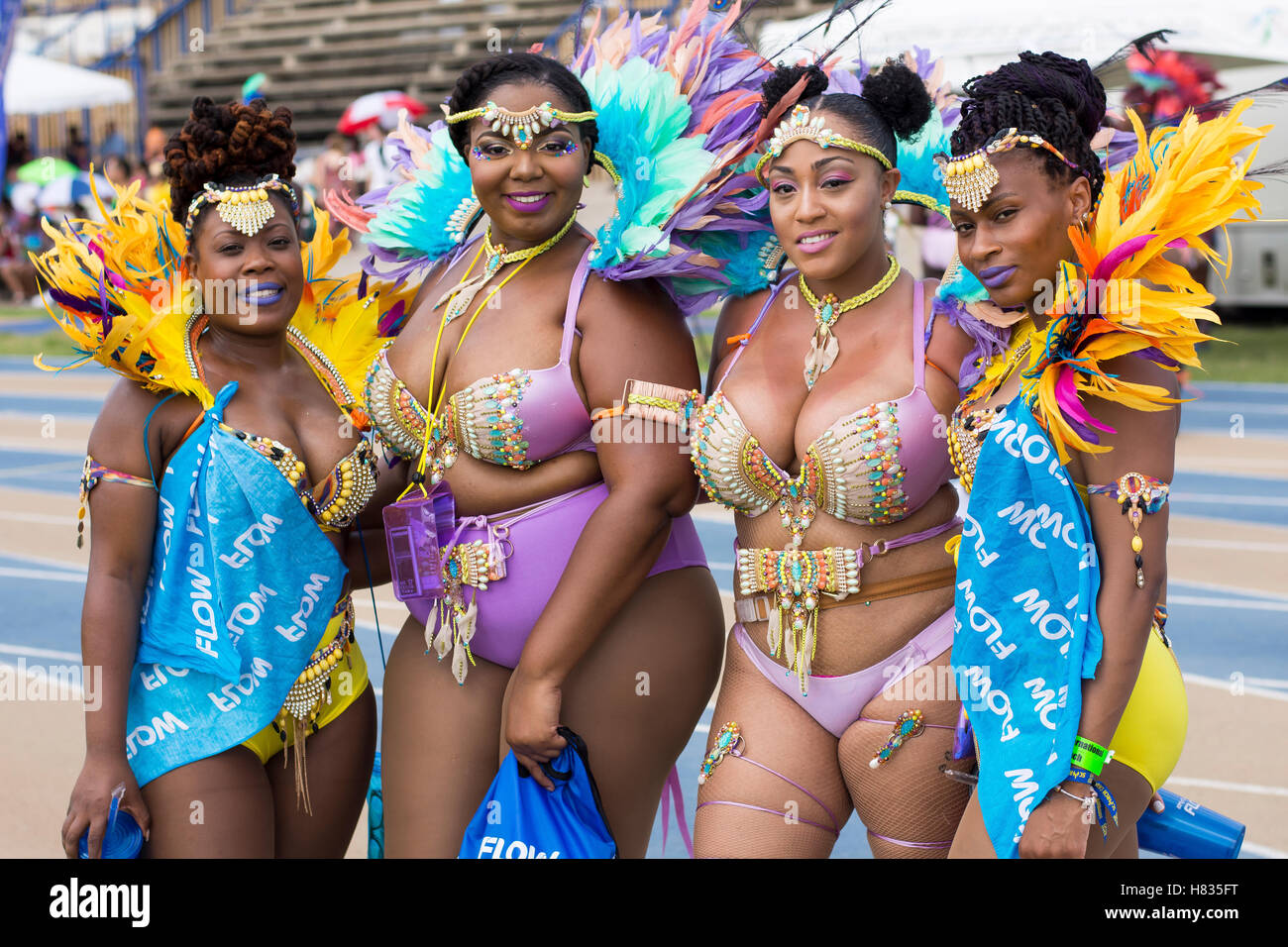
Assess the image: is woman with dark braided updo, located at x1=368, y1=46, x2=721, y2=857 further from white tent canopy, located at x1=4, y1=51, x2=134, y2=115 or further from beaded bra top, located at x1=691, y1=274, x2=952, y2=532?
white tent canopy, located at x1=4, y1=51, x2=134, y2=115

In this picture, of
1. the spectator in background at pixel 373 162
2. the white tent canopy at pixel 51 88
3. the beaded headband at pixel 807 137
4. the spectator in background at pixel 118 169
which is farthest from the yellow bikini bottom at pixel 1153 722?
the white tent canopy at pixel 51 88

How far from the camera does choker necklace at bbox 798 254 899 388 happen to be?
9.95 feet

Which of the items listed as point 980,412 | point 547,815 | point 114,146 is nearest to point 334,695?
point 547,815

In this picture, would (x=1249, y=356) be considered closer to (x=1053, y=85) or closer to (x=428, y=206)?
(x=428, y=206)

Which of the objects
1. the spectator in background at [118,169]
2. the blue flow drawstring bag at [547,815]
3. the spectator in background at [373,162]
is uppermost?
the spectator in background at [118,169]

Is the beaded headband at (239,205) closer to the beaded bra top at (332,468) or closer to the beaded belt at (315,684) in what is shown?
the beaded bra top at (332,468)

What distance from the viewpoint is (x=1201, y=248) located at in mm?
2664

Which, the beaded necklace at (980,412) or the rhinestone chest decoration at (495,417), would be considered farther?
the rhinestone chest decoration at (495,417)

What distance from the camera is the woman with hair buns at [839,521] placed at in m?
2.90

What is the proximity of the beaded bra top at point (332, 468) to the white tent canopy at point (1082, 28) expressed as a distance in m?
9.81

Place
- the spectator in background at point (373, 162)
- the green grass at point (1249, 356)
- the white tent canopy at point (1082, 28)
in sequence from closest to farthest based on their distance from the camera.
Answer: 1. the white tent canopy at point (1082, 28)
2. the green grass at point (1249, 356)
3. the spectator in background at point (373, 162)

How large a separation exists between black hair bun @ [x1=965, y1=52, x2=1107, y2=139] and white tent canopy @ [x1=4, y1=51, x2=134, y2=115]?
21.9 m

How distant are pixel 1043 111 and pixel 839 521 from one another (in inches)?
35.6

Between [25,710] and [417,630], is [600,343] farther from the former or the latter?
[25,710]
